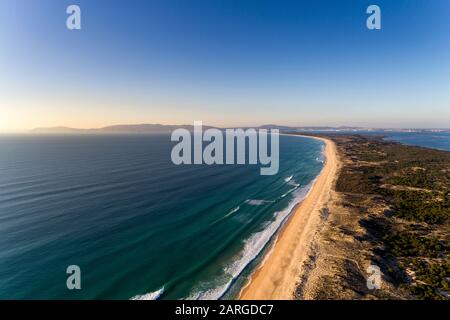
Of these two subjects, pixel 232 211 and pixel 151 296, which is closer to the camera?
pixel 151 296

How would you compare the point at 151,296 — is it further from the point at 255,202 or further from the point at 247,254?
the point at 255,202

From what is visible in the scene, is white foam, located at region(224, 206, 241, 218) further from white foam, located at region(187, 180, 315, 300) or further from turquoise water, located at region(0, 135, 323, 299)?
white foam, located at region(187, 180, 315, 300)

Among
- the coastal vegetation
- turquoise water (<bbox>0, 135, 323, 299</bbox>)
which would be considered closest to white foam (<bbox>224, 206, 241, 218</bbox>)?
turquoise water (<bbox>0, 135, 323, 299</bbox>)

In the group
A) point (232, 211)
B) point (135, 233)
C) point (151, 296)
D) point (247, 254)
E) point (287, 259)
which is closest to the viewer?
point (151, 296)

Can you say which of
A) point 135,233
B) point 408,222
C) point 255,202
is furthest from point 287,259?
point 408,222

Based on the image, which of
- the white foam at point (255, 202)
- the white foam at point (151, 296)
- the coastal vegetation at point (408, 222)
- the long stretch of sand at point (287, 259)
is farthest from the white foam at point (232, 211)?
the coastal vegetation at point (408, 222)
